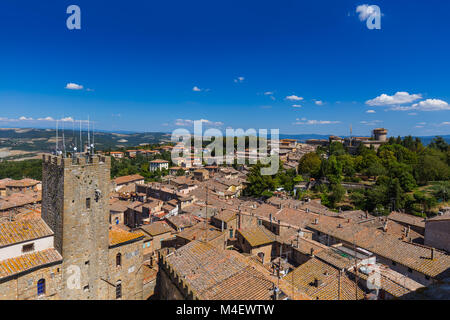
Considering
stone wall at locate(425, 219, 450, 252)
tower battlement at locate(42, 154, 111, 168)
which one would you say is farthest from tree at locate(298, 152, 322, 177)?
tower battlement at locate(42, 154, 111, 168)

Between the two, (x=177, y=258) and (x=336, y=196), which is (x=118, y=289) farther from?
(x=336, y=196)

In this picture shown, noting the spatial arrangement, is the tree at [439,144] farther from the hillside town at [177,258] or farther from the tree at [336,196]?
the hillside town at [177,258]

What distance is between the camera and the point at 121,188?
56.7 meters

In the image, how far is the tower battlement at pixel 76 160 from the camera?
13.6 metres

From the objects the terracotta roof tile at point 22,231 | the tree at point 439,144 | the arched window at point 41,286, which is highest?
the tree at point 439,144

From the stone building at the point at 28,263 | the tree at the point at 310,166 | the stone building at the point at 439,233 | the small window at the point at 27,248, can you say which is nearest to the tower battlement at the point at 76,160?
the stone building at the point at 28,263

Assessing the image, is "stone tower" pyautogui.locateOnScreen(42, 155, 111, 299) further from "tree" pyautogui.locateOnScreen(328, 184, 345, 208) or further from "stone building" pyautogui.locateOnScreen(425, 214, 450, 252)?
"tree" pyautogui.locateOnScreen(328, 184, 345, 208)

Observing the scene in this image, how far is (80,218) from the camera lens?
14102 millimetres

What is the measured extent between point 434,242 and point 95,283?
26.5 m

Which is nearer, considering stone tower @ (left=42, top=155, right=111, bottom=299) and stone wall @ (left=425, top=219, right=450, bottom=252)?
stone tower @ (left=42, top=155, right=111, bottom=299)

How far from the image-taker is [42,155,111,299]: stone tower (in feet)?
44.7

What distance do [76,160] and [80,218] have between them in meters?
3.11

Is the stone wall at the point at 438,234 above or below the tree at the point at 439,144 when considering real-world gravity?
below

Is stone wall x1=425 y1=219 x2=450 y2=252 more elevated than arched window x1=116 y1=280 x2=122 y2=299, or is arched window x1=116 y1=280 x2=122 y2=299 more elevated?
stone wall x1=425 y1=219 x2=450 y2=252
